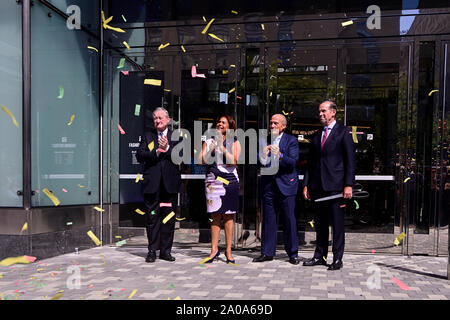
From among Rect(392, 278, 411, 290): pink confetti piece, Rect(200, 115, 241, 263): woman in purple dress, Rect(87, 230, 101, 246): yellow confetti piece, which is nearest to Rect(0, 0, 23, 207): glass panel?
Rect(87, 230, 101, 246): yellow confetti piece

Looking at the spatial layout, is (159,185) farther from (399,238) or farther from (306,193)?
(399,238)

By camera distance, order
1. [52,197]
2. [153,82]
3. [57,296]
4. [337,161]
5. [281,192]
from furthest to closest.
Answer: [153,82] < [52,197] < [281,192] < [337,161] < [57,296]

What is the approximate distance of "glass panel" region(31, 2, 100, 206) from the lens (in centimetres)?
549

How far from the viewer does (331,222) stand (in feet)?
16.8

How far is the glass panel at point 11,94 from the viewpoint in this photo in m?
5.30

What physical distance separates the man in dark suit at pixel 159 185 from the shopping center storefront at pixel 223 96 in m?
0.97

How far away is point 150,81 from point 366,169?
348cm

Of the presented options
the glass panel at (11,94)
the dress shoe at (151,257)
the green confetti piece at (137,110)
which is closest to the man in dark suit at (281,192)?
the dress shoe at (151,257)

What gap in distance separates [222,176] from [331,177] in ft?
4.26

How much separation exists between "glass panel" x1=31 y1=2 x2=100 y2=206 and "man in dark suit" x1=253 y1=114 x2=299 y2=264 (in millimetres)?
2809

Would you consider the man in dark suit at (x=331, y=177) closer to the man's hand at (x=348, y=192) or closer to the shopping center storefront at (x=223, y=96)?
the man's hand at (x=348, y=192)

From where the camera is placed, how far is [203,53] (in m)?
6.37

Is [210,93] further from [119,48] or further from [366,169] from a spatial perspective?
[366,169]

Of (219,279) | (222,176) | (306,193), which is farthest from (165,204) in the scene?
(306,193)
